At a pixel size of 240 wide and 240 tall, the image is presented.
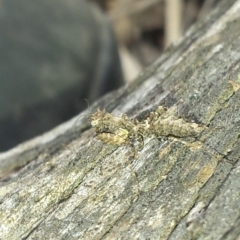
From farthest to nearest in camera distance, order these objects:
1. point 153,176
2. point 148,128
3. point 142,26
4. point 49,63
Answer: point 142,26 → point 49,63 → point 148,128 → point 153,176

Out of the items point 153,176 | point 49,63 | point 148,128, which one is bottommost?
point 153,176

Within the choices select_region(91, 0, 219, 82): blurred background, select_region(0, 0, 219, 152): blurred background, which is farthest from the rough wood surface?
select_region(91, 0, 219, 82): blurred background

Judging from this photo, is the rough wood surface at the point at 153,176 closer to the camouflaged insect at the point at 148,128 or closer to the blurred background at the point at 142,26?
the camouflaged insect at the point at 148,128

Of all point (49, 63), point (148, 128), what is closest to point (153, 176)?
point (148, 128)

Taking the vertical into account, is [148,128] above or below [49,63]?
below

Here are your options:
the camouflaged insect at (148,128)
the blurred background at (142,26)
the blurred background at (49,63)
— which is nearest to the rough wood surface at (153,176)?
the camouflaged insect at (148,128)

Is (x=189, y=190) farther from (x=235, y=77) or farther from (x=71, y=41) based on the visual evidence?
(x=71, y=41)

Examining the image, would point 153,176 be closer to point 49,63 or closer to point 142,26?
point 49,63
